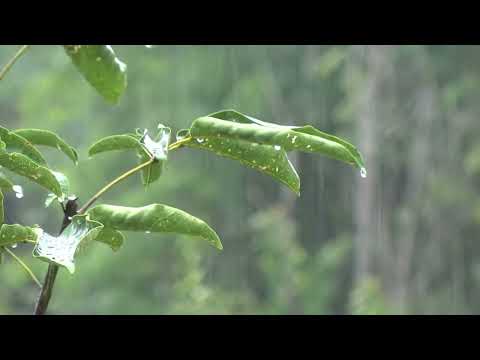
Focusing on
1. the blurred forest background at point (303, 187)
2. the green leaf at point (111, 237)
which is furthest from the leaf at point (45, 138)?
the blurred forest background at point (303, 187)

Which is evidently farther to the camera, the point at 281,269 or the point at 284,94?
the point at 284,94

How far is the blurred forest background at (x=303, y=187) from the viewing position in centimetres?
916

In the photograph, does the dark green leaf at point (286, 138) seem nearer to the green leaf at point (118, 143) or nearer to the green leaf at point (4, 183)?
the green leaf at point (118, 143)

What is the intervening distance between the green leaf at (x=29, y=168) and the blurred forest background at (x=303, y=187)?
25.9 ft

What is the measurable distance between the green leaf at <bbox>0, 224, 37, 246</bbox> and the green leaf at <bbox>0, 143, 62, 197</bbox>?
0.05 m

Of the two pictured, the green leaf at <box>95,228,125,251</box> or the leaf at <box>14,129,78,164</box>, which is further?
the leaf at <box>14,129,78,164</box>

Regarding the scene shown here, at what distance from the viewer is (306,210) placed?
400 inches

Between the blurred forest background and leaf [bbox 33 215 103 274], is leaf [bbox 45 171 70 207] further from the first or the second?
the blurred forest background

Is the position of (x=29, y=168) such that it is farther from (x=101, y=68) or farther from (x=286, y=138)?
(x=286, y=138)

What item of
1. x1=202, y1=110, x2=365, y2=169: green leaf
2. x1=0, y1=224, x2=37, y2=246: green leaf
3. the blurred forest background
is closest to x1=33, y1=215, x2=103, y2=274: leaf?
x1=0, y1=224, x2=37, y2=246: green leaf

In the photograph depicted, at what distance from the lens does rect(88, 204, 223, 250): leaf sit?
595 mm
